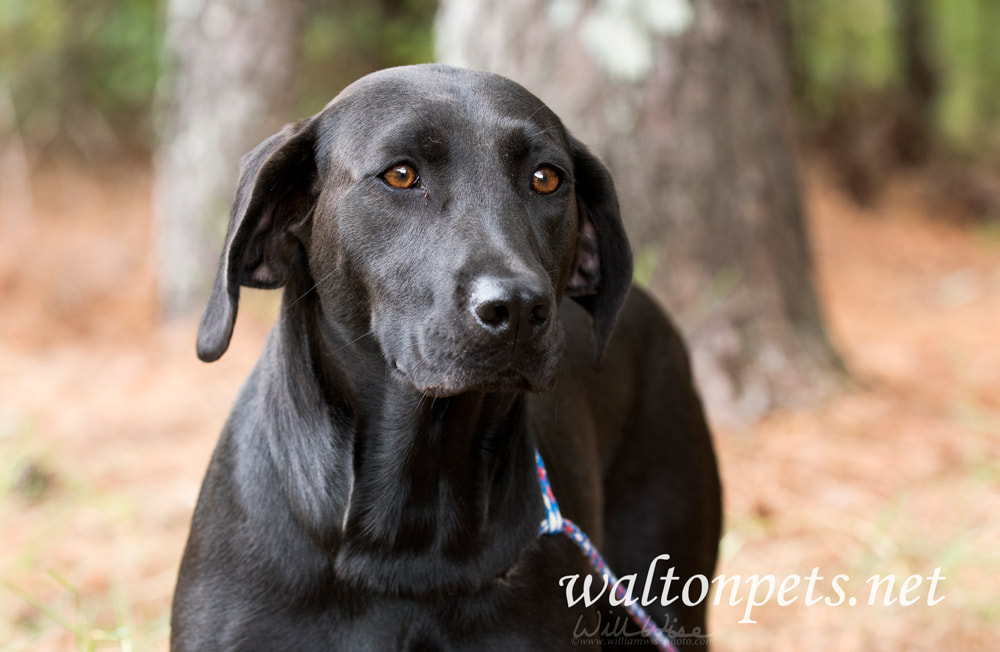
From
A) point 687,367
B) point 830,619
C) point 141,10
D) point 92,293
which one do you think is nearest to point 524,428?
point 687,367

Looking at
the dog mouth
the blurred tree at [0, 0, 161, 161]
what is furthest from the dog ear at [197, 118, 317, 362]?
the blurred tree at [0, 0, 161, 161]

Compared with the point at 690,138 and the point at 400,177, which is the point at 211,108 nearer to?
the point at 690,138

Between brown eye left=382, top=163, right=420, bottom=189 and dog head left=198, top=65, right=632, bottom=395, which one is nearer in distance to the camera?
dog head left=198, top=65, right=632, bottom=395

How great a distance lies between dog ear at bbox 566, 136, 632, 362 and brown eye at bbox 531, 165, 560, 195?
21cm

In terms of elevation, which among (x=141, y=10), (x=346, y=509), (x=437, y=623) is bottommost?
(x=437, y=623)

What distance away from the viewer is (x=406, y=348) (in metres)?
2.39

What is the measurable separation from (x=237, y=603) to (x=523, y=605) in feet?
2.13

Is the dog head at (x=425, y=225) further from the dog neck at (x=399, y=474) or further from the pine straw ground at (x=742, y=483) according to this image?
the pine straw ground at (x=742, y=483)

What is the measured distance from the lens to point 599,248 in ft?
9.64

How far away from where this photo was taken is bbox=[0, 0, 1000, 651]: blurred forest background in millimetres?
4188

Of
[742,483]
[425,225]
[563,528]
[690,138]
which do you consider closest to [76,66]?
[690,138]

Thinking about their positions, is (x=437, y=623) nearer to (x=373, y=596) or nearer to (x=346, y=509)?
(x=373, y=596)

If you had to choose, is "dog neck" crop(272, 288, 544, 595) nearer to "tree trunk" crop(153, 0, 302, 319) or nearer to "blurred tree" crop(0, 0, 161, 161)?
"tree trunk" crop(153, 0, 302, 319)

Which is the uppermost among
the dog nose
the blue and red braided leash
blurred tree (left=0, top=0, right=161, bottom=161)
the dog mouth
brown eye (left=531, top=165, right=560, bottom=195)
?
blurred tree (left=0, top=0, right=161, bottom=161)
